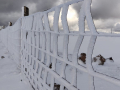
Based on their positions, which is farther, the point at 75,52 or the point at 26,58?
the point at 26,58

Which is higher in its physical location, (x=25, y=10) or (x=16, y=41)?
(x=25, y=10)

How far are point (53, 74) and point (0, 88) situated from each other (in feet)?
5.18

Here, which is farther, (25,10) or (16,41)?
(16,41)

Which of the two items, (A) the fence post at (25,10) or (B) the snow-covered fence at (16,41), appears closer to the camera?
(A) the fence post at (25,10)

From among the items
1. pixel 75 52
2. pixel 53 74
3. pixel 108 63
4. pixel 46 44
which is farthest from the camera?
pixel 108 63

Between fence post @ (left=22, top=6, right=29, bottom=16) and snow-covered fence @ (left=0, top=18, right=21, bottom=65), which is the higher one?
fence post @ (left=22, top=6, right=29, bottom=16)

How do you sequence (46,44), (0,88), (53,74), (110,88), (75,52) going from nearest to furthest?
(75,52) < (53,74) < (46,44) < (0,88) < (110,88)

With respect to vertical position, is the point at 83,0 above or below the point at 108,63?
→ above

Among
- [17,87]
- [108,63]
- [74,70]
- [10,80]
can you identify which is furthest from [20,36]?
[108,63]

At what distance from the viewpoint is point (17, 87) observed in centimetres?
253

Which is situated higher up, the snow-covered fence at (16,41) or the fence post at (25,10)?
the fence post at (25,10)

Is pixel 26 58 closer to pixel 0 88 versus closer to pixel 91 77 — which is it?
pixel 0 88

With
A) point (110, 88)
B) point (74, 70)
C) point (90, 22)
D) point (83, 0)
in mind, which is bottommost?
point (110, 88)

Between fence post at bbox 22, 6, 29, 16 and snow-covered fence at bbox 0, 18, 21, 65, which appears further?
snow-covered fence at bbox 0, 18, 21, 65
